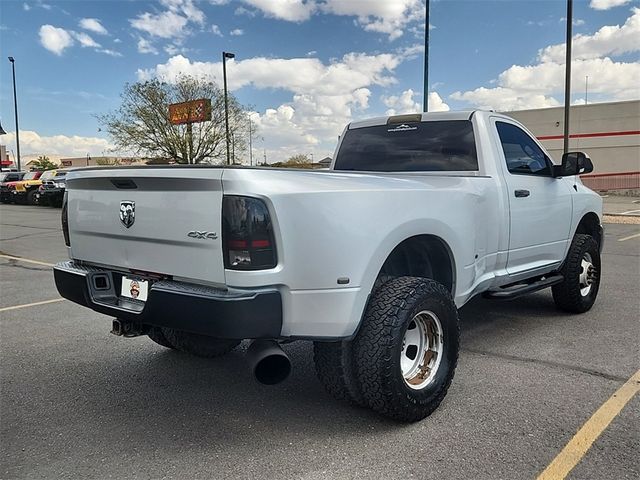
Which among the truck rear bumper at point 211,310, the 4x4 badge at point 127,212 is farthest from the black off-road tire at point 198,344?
the 4x4 badge at point 127,212

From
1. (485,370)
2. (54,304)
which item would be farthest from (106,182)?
(54,304)

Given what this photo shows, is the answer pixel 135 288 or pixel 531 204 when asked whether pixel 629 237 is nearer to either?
pixel 531 204

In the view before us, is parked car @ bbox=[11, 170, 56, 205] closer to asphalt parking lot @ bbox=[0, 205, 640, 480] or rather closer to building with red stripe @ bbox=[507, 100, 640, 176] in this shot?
asphalt parking lot @ bbox=[0, 205, 640, 480]

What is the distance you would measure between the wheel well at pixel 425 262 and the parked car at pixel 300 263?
0.01 meters

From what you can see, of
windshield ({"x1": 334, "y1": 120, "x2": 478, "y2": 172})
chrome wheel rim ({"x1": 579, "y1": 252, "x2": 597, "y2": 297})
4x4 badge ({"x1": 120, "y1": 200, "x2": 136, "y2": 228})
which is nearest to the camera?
4x4 badge ({"x1": 120, "y1": 200, "x2": 136, "y2": 228})

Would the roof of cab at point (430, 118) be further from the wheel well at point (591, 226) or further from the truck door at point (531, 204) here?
the wheel well at point (591, 226)

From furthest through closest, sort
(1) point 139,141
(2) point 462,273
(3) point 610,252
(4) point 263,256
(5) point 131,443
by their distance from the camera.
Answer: (1) point 139,141
(3) point 610,252
(2) point 462,273
(5) point 131,443
(4) point 263,256

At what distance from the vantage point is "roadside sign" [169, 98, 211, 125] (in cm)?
2702

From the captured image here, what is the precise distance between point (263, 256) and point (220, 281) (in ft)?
0.84

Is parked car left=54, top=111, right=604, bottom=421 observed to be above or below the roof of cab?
below

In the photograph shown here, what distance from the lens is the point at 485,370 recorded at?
4.03 meters

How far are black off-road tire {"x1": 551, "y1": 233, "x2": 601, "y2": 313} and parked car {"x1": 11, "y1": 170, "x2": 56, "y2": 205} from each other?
92.5ft

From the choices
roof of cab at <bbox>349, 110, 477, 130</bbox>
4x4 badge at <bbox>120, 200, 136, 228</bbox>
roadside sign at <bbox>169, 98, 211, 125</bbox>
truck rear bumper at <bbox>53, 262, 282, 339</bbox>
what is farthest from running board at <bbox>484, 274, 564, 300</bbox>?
roadside sign at <bbox>169, 98, 211, 125</bbox>

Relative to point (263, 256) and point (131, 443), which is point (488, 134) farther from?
point (131, 443)
